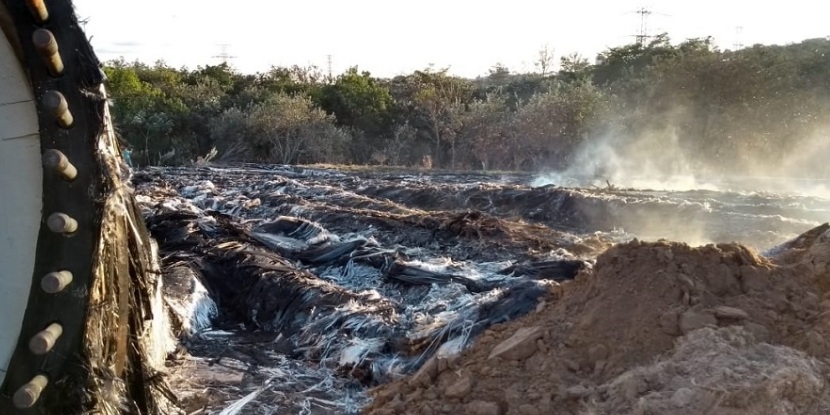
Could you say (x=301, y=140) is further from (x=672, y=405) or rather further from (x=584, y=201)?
(x=672, y=405)

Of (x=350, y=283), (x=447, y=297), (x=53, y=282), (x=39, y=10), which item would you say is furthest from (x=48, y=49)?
(x=350, y=283)

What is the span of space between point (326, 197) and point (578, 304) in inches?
349

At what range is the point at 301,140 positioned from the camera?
82.2ft

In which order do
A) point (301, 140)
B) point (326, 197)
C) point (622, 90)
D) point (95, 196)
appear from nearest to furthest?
point (95, 196) < point (326, 197) < point (622, 90) < point (301, 140)

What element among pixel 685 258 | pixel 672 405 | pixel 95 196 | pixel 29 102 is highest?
pixel 29 102

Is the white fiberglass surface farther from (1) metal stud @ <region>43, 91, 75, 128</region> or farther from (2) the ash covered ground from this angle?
(2) the ash covered ground

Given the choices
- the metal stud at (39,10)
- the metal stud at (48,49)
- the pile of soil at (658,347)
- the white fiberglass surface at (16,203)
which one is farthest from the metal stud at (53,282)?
the pile of soil at (658,347)

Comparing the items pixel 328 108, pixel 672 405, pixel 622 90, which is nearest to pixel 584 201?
pixel 672 405

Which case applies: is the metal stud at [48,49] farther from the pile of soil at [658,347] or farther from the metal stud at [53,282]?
the pile of soil at [658,347]

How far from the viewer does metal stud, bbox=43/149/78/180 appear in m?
2.43

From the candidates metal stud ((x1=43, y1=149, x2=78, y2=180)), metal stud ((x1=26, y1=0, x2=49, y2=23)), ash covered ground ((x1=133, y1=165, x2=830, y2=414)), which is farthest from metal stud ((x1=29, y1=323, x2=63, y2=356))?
ash covered ground ((x1=133, y1=165, x2=830, y2=414))

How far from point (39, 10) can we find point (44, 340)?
112cm

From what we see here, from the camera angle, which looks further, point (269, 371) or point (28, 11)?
point (269, 371)

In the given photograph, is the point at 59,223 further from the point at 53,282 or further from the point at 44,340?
the point at 44,340
